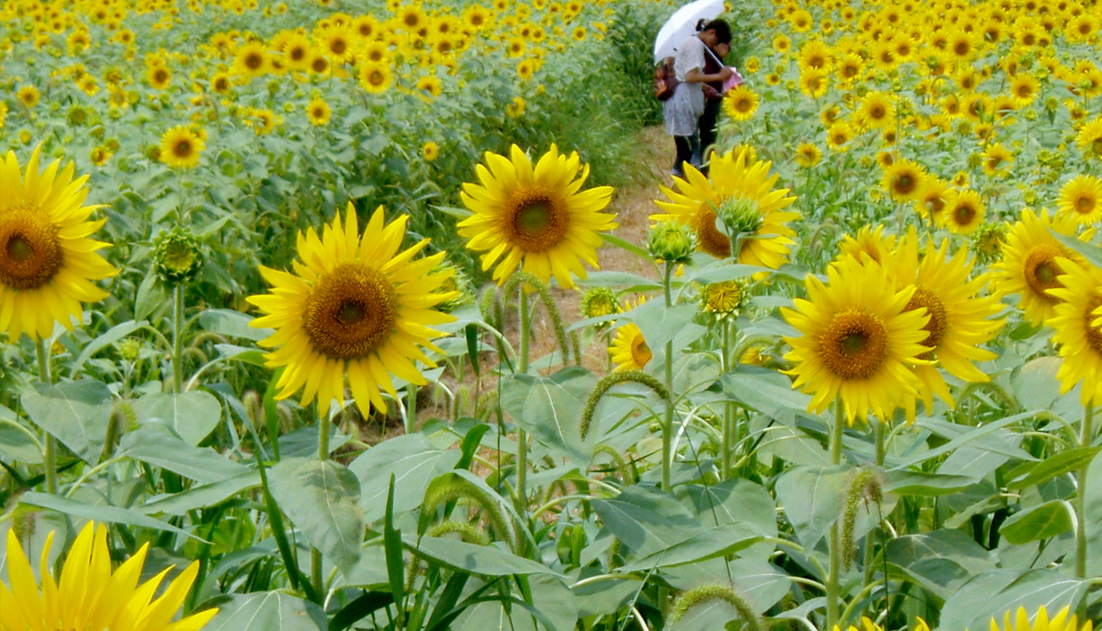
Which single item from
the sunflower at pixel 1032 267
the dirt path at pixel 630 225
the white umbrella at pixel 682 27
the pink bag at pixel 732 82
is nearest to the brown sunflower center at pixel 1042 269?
the sunflower at pixel 1032 267

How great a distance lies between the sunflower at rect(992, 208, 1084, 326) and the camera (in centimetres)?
213

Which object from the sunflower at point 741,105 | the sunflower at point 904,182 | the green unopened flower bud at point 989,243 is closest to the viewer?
the green unopened flower bud at point 989,243

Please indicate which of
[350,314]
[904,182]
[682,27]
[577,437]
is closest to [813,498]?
[577,437]

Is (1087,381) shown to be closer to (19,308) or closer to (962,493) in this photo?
(962,493)

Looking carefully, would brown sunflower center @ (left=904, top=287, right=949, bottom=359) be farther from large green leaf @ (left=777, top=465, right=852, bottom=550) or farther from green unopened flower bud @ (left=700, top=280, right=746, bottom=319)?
green unopened flower bud @ (left=700, top=280, right=746, bottom=319)

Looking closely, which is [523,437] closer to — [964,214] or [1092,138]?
[964,214]

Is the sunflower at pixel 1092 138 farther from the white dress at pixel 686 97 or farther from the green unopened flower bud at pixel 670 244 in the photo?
the white dress at pixel 686 97

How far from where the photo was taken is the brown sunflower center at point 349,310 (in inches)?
62.7

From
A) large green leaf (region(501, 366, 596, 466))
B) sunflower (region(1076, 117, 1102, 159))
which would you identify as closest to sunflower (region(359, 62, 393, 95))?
sunflower (region(1076, 117, 1102, 159))

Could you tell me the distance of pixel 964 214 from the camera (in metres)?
3.81

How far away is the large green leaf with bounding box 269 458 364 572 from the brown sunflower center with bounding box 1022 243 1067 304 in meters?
1.36

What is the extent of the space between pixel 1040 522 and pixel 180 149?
4.10 meters

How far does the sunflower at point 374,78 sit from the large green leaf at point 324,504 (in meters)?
5.47

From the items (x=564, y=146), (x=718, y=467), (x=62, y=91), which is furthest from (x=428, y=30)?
(x=718, y=467)
